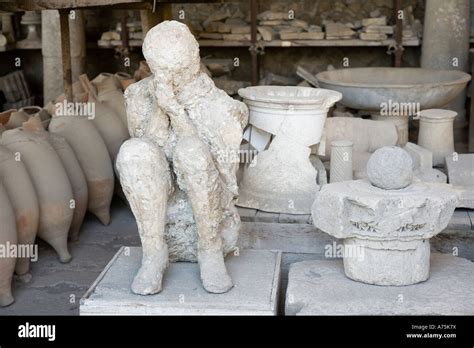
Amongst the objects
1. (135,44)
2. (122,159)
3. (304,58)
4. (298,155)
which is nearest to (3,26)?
(135,44)

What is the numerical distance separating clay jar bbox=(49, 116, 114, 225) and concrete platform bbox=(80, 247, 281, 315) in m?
1.69

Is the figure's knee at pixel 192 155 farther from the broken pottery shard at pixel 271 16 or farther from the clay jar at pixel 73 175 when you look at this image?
the broken pottery shard at pixel 271 16

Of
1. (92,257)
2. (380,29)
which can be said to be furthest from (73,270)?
(380,29)

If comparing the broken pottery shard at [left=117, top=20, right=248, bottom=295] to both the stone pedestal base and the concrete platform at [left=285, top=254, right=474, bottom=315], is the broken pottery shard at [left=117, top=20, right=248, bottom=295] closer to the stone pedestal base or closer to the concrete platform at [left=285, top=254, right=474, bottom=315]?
the concrete platform at [left=285, top=254, right=474, bottom=315]

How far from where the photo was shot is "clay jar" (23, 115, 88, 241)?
5.25 meters

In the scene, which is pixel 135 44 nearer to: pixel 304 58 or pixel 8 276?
pixel 304 58

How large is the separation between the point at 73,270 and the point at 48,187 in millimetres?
511

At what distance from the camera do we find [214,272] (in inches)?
142

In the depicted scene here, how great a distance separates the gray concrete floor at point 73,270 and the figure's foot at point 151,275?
3.00ft

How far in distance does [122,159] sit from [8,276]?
1.28 m

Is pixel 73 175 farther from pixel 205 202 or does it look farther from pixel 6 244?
pixel 205 202

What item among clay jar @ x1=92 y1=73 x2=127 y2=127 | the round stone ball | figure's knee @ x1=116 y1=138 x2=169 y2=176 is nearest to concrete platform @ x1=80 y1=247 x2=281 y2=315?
figure's knee @ x1=116 y1=138 x2=169 y2=176

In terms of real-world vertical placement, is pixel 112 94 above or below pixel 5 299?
above

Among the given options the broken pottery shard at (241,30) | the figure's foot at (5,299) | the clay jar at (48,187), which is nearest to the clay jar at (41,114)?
the clay jar at (48,187)
